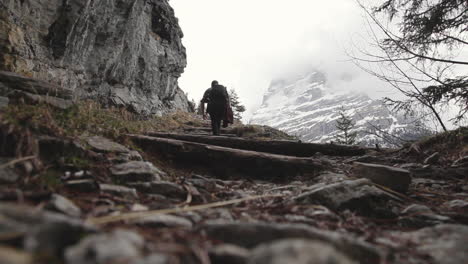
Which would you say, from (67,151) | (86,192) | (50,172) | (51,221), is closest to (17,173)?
(50,172)

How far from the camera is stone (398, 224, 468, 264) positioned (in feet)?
4.45

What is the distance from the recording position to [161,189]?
245 cm

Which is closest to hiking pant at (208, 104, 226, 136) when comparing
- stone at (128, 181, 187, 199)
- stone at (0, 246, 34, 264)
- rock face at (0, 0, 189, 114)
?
rock face at (0, 0, 189, 114)

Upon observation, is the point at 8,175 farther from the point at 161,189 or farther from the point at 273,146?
the point at 273,146

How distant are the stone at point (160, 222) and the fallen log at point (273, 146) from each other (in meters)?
4.20

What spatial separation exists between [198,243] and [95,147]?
2.37m

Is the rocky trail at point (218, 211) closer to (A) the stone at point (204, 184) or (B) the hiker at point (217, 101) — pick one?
(A) the stone at point (204, 184)

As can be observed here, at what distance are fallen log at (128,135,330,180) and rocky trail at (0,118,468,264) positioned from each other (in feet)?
0.06

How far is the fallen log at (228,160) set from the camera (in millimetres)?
4188

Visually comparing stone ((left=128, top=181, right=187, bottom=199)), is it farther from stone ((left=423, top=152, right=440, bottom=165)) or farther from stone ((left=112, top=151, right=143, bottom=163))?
stone ((left=423, top=152, right=440, bottom=165))

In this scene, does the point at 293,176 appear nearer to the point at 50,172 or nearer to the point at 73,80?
the point at 50,172

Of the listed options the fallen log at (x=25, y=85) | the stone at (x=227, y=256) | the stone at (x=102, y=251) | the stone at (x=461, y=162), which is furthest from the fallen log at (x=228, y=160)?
the stone at (x=102, y=251)

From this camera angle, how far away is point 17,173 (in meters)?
1.80

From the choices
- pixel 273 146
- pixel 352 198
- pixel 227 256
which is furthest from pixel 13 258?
pixel 273 146
